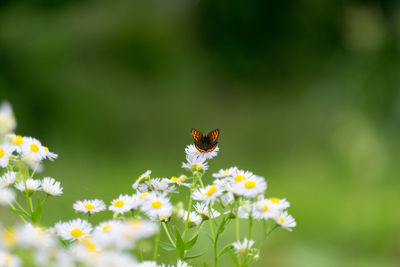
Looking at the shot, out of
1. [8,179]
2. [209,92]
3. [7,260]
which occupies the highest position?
[209,92]

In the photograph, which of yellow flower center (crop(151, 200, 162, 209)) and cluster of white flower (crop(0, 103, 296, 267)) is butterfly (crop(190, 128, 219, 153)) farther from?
yellow flower center (crop(151, 200, 162, 209))

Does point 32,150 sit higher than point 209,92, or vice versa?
point 209,92

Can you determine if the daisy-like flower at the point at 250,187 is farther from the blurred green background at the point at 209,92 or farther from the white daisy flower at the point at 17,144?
the blurred green background at the point at 209,92

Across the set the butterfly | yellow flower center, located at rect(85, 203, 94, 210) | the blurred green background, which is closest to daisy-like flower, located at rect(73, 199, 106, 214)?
yellow flower center, located at rect(85, 203, 94, 210)

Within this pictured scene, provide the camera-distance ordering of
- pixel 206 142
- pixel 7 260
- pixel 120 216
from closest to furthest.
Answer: pixel 7 260 < pixel 120 216 < pixel 206 142

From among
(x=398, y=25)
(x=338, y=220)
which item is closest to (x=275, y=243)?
(x=338, y=220)

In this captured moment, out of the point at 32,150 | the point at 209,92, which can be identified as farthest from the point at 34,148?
the point at 209,92

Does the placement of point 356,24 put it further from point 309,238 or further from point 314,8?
point 314,8

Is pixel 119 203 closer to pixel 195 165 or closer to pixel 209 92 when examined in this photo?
pixel 195 165

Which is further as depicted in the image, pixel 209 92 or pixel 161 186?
pixel 209 92
